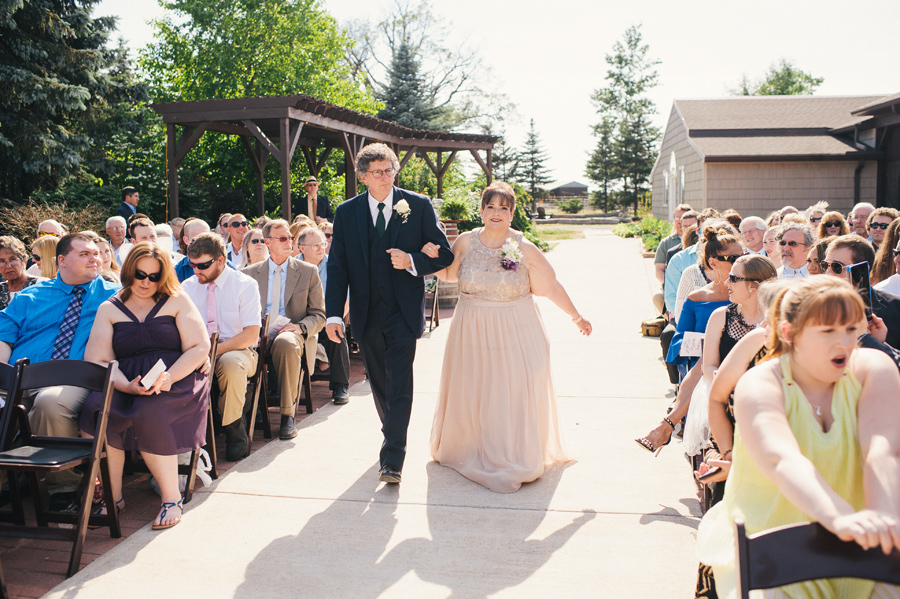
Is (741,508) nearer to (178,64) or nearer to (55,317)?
(55,317)

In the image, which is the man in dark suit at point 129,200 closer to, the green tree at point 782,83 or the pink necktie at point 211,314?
the pink necktie at point 211,314

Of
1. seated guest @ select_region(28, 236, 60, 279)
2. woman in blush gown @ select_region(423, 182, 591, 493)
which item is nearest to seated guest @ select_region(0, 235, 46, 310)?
seated guest @ select_region(28, 236, 60, 279)

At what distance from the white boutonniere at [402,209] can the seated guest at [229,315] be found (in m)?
1.45

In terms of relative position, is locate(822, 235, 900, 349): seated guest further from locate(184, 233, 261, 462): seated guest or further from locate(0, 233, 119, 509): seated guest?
locate(0, 233, 119, 509): seated guest

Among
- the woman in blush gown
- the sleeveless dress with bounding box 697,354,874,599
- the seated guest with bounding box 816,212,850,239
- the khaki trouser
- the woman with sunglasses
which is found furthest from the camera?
the seated guest with bounding box 816,212,850,239

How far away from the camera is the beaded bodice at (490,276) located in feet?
Result: 15.7

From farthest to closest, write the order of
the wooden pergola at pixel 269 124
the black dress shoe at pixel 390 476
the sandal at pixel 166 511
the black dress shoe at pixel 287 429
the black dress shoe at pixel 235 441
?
the wooden pergola at pixel 269 124 < the black dress shoe at pixel 287 429 < the black dress shoe at pixel 235 441 < the black dress shoe at pixel 390 476 < the sandal at pixel 166 511

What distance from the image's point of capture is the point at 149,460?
407cm

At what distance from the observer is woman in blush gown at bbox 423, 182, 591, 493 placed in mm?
4703

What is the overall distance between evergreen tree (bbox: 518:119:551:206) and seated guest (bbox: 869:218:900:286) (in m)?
64.2

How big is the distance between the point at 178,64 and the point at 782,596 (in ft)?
99.6

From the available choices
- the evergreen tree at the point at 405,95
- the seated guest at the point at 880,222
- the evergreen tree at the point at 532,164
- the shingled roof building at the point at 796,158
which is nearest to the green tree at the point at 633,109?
the evergreen tree at the point at 532,164

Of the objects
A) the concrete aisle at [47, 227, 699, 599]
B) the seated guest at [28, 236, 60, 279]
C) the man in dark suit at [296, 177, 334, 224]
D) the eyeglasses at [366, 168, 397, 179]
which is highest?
the man in dark suit at [296, 177, 334, 224]

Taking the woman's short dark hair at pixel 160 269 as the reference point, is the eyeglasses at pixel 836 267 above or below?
below
